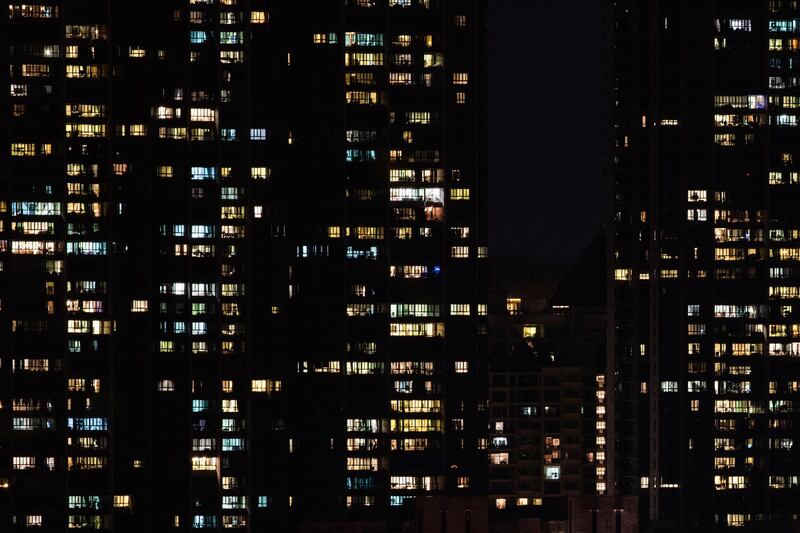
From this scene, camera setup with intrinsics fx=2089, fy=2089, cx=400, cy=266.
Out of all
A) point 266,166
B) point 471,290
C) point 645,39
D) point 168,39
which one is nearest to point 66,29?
point 168,39

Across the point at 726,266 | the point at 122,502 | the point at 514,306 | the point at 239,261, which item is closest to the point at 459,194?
the point at 239,261

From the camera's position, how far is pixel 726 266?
468ft

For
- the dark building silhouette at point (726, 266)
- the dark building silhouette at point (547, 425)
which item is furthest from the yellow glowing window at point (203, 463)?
the dark building silhouette at point (726, 266)

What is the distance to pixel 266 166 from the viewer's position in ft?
434

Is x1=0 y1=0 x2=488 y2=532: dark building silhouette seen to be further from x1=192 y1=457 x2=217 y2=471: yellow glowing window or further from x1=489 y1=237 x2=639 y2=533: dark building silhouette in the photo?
x1=489 y1=237 x2=639 y2=533: dark building silhouette

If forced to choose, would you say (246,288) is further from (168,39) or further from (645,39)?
(645,39)

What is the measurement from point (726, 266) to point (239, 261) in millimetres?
34213

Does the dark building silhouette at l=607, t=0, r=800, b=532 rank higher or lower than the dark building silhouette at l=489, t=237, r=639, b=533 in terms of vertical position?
higher

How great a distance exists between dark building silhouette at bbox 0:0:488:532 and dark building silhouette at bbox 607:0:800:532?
17.6 meters

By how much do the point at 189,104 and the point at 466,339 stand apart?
2295 centimetres

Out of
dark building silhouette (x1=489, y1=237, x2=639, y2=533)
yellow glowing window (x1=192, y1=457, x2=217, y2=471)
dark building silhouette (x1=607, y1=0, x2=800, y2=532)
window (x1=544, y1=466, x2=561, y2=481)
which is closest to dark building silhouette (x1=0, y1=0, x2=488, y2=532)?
yellow glowing window (x1=192, y1=457, x2=217, y2=471)

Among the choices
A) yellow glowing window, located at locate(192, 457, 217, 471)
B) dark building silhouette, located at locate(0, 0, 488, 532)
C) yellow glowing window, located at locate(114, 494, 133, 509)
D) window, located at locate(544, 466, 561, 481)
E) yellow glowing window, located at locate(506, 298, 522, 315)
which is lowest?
window, located at locate(544, 466, 561, 481)

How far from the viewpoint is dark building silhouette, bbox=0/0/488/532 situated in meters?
131

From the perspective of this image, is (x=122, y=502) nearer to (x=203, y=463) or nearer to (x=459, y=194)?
(x=203, y=463)
